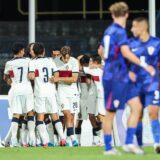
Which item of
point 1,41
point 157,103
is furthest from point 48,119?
point 157,103

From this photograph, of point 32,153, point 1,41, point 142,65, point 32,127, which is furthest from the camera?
point 1,41

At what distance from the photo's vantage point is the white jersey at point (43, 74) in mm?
19156

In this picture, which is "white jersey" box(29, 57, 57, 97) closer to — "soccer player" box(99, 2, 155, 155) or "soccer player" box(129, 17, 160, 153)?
"soccer player" box(129, 17, 160, 153)

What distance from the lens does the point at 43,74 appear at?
19312 millimetres

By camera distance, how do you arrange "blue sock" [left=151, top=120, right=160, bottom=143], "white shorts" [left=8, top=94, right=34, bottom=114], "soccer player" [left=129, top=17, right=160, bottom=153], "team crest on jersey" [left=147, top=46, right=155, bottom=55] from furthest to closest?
"white shorts" [left=8, top=94, right=34, bottom=114] → "blue sock" [left=151, top=120, right=160, bottom=143] → "team crest on jersey" [left=147, top=46, right=155, bottom=55] → "soccer player" [left=129, top=17, right=160, bottom=153]

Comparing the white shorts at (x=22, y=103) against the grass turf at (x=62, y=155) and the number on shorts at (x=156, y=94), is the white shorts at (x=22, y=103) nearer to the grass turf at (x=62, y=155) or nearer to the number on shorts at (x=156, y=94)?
the grass turf at (x=62, y=155)

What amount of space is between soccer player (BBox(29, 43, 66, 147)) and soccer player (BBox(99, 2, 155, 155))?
548 centimetres

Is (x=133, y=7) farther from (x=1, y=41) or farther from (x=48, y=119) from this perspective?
(x=48, y=119)

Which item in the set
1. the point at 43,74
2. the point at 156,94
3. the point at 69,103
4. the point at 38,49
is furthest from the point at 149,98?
the point at 69,103

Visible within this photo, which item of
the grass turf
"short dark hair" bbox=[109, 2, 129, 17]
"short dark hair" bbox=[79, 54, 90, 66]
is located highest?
"short dark hair" bbox=[109, 2, 129, 17]

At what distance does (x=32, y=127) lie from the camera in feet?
63.8

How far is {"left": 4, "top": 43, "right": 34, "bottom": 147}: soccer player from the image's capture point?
1920 centimetres

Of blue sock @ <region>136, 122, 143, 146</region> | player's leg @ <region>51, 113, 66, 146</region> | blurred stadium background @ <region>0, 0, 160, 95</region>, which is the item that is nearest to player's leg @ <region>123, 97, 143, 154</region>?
blue sock @ <region>136, 122, 143, 146</region>

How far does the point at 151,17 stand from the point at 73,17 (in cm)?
199
